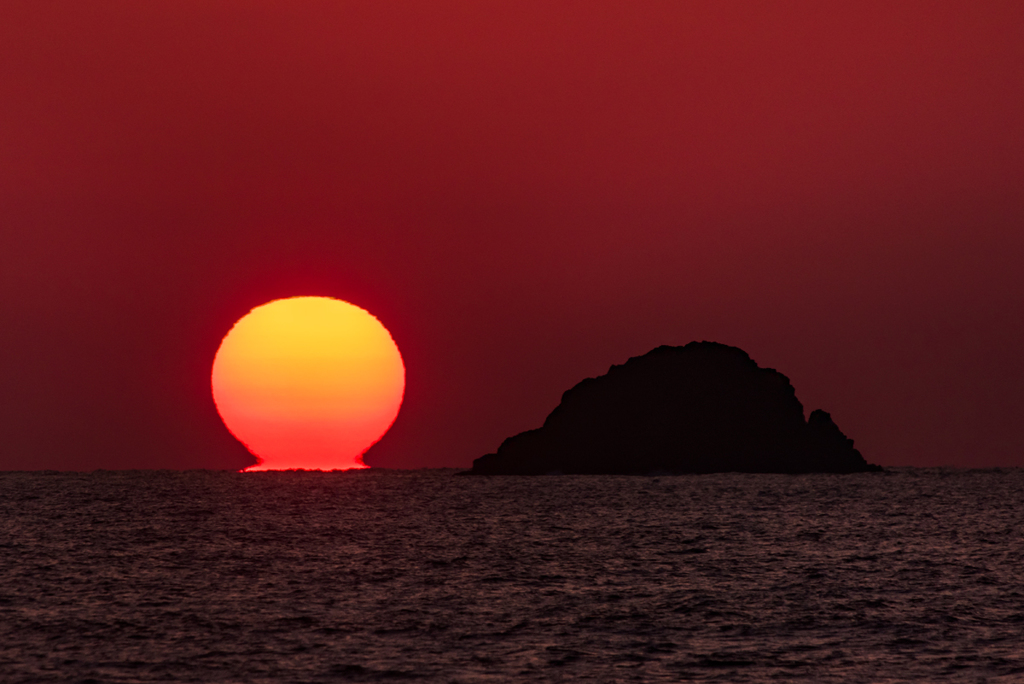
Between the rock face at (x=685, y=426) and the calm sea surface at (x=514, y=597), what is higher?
the rock face at (x=685, y=426)

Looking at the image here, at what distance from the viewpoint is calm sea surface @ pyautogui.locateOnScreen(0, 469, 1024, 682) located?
33781 mm

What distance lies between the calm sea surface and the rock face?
243 feet

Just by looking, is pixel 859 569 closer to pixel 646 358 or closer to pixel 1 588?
pixel 1 588

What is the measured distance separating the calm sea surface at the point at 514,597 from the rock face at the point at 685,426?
243 ft

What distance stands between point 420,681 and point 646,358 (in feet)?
516

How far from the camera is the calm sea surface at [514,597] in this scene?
33.8 metres

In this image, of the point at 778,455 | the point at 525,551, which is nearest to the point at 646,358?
the point at 778,455

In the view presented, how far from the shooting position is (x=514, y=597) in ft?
160

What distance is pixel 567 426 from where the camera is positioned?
186000 mm

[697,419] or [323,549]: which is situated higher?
[697,419]

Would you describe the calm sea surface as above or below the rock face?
below

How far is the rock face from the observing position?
179000 millimetres

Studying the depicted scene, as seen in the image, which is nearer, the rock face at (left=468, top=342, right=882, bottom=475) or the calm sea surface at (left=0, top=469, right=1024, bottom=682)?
the calm sea surface at (left=0, top=469, right=1024, bottom=682)

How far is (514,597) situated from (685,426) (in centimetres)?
14013
